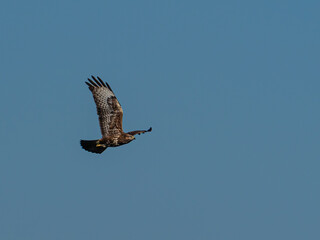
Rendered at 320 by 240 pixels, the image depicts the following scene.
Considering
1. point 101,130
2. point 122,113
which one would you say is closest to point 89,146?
point 101,130

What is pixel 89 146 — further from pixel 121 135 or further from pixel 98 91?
pixel 98 91

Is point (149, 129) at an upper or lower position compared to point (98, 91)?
lower

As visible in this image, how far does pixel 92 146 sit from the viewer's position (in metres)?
12.9

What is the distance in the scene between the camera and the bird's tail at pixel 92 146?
1282 cm

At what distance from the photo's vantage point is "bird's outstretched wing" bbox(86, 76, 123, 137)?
42.0 feet

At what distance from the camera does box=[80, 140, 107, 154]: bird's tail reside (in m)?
12.8

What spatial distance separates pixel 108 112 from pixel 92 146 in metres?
1.35

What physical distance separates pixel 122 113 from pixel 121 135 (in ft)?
2.59

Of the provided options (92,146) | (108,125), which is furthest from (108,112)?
(92,146)

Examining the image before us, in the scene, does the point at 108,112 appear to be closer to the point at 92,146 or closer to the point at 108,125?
the point at 108,125

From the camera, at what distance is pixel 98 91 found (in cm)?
1311

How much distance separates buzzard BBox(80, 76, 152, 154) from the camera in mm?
12797

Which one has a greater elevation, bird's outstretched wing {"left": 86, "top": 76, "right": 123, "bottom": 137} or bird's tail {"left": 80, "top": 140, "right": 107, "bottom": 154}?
bird's outstretched wing {"left": 86, "top": 76, "right": 123, "bottom": 137}

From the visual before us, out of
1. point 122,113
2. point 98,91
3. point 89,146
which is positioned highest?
point 98,91
